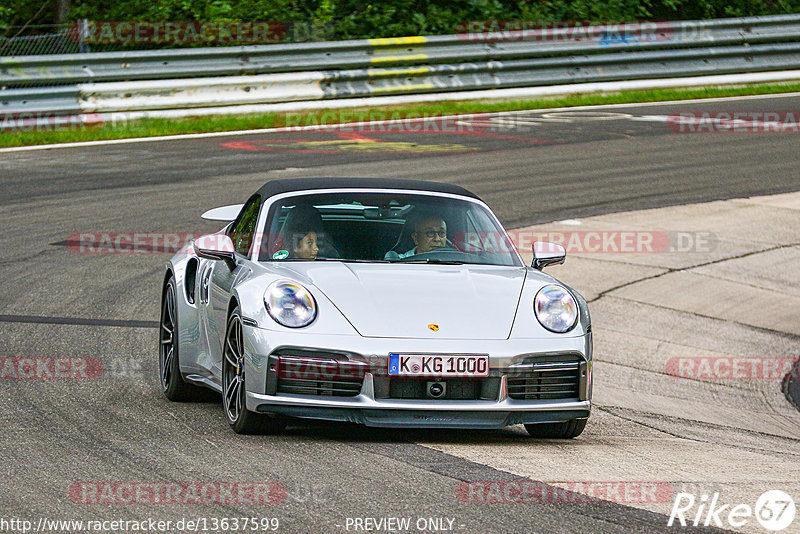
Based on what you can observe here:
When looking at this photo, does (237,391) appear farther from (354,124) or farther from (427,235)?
(354,124)

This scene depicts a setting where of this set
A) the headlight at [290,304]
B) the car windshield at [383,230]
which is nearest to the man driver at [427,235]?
the car windshield at [383,230]

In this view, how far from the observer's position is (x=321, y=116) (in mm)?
20656

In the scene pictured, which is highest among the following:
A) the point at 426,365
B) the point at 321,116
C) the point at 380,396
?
the point at 426,365

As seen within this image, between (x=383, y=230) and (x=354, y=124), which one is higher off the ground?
(x=383, y=230)

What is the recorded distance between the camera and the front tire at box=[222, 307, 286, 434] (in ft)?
20.6

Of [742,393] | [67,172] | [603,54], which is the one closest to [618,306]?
[742,393]

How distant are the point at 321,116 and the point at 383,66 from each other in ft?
5.50

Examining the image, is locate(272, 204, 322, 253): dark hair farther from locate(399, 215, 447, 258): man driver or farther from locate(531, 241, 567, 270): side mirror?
locate(531, 241, 567, 270): side mirror

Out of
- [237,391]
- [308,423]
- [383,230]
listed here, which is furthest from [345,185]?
[237,391]

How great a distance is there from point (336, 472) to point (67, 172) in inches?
447

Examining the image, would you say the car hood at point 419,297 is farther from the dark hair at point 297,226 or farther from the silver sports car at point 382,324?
the dark hair at point 297,226

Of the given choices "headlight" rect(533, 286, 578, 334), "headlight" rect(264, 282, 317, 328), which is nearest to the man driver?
"headlight" rect(533, 286, 578, 334)

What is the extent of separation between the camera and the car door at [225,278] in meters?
6.88

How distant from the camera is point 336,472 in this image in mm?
5484
